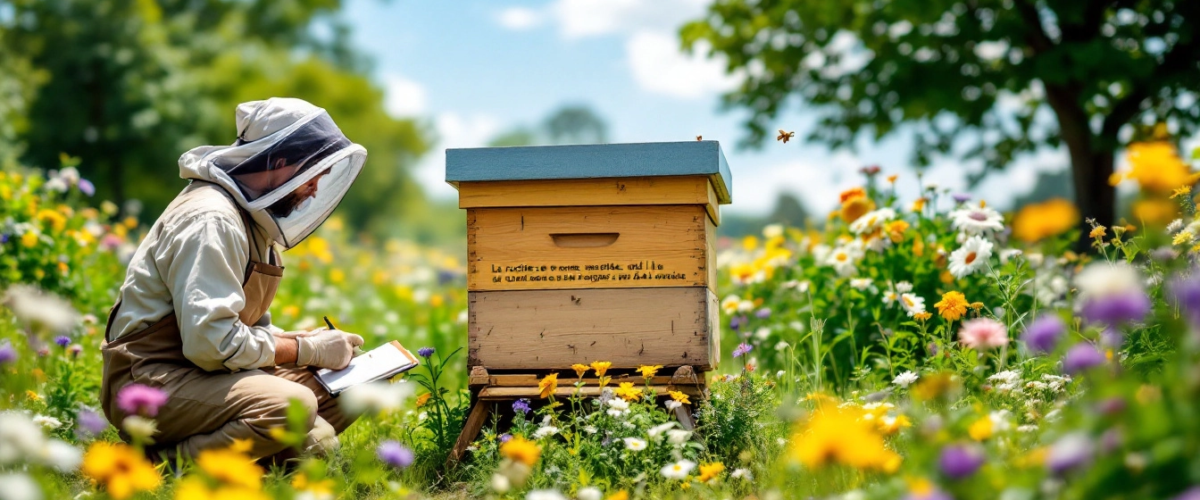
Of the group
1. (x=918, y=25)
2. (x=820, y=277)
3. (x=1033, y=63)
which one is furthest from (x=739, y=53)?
(x=820, y=277)

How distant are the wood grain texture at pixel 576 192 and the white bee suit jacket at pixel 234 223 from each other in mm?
561

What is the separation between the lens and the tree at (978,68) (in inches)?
327

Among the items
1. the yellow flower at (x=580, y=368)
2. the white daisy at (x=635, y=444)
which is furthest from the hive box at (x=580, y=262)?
the white daisy at (x=635, y=444)

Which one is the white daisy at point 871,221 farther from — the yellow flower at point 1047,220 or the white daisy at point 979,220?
the yellow flower at point 1047,220

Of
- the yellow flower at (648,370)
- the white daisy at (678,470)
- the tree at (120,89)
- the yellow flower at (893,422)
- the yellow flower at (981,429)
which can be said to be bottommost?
the white daisy at (678,470)

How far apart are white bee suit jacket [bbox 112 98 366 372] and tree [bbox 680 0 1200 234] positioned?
589 centimetres

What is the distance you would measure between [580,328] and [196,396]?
1.42m

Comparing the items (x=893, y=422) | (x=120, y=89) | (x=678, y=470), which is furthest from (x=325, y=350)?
(x=120, y=89)

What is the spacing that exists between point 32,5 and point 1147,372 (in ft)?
86.7

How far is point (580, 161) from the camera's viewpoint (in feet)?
11.5

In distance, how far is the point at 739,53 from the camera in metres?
10.8

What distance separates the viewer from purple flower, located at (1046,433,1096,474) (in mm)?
1548

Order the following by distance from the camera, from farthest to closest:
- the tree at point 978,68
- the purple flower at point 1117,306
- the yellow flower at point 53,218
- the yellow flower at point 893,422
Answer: the tree at point 978,68, the yellow flower at point 53,218, the yellow flower at point 893,422, the purple flower at point 1117,306

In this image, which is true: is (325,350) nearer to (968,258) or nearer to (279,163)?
(279,163)
